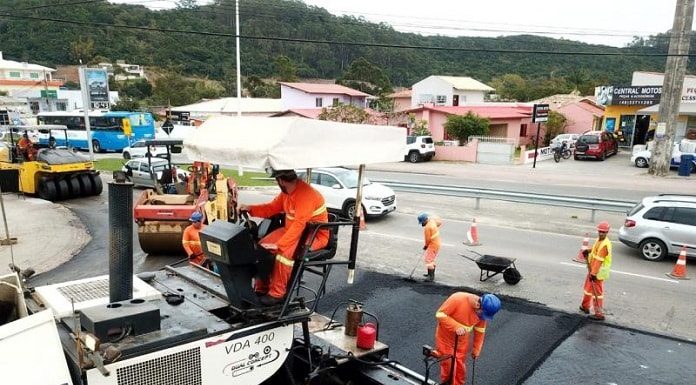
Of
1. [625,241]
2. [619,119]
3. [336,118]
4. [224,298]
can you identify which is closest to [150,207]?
[224,298]

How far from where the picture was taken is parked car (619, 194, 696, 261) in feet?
37.0

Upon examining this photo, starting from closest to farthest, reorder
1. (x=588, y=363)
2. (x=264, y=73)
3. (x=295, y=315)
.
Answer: (x=295, y=315), (x=588, y=363), (x=264, y=73)

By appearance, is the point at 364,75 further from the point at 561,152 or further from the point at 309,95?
the point at 561,152

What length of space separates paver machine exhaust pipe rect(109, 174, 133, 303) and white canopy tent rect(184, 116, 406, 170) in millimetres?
743

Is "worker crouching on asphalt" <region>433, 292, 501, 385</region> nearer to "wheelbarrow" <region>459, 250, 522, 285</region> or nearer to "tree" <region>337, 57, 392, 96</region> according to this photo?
"wheelbarrow" <region>459, 250, 522, 285</region>

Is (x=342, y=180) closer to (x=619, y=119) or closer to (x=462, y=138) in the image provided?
(x=462, y=138)

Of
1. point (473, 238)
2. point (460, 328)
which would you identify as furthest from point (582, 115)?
point (460, 328)

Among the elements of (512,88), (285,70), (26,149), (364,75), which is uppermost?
(285,70)

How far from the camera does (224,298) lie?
14.3 feet

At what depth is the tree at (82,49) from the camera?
74.5 meters

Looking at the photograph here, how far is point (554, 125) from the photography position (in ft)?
145

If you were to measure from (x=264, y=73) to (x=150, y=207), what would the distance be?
80873 mm

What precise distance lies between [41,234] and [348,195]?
8.46 meters

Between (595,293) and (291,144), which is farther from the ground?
(291,144)
